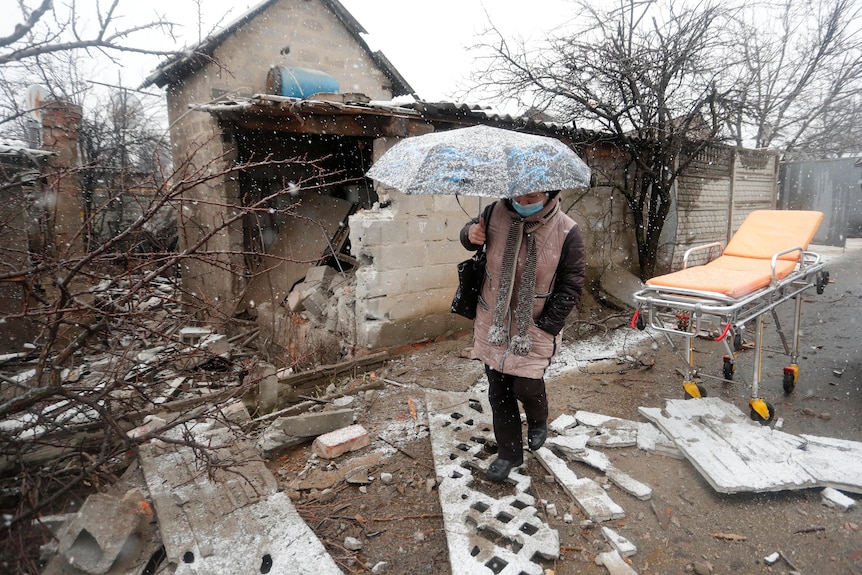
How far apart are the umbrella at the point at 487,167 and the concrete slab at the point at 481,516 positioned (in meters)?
1.76

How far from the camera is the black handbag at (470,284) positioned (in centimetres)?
289

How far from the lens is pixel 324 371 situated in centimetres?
487

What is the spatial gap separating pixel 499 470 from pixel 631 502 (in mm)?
811

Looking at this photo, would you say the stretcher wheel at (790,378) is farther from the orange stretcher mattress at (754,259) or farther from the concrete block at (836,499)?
the concrete block at (836,499)

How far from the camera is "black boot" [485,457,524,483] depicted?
2893 millimetres

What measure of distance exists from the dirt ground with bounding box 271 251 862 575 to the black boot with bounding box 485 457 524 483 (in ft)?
0.20

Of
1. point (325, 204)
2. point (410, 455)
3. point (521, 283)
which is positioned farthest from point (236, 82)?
point (521, 283)

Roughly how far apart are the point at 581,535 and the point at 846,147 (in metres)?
19.3

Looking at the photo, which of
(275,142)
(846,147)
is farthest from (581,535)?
(846,147)

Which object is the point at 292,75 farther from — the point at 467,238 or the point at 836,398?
the point at 836,398

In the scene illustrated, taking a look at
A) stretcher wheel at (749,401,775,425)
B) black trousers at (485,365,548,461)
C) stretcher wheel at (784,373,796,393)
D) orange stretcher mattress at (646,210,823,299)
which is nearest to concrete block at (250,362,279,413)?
black trousers at (485,365,548,461)

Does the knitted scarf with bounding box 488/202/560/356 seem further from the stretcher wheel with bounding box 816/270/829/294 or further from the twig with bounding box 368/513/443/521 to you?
the stretcher wheel with bounding box 816/270/829/294

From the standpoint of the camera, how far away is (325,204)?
732cm

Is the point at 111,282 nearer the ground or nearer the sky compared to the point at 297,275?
nearer the sky
